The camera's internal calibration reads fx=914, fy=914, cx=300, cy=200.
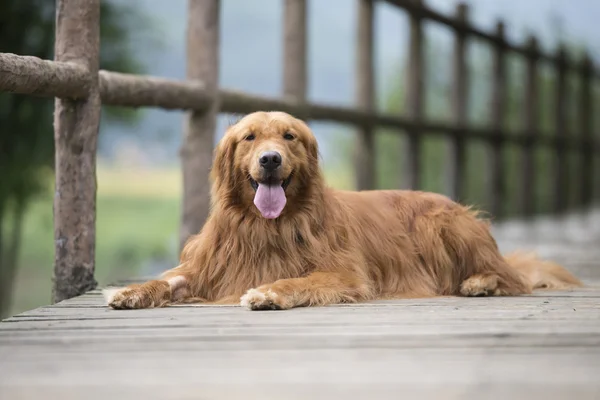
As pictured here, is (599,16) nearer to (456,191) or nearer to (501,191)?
(501,191)

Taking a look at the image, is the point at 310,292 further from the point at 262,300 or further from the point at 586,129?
the point at 586,129

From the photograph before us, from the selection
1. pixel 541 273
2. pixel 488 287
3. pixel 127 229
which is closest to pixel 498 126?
pixel 541 273

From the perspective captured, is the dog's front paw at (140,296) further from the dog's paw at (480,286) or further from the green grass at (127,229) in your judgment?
the green grass at (127,229)

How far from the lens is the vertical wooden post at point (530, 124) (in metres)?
14.3

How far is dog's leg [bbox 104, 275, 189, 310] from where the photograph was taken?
11.8ft

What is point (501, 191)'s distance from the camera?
1300cm

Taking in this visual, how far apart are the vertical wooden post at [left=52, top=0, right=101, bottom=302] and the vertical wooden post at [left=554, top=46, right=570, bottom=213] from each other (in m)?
12.9

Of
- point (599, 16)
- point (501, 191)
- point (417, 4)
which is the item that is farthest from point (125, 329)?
point (599, 16)

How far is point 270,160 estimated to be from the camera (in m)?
3.72

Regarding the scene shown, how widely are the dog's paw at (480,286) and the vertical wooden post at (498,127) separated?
8317 millimetres

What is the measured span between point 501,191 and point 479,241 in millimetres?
8770

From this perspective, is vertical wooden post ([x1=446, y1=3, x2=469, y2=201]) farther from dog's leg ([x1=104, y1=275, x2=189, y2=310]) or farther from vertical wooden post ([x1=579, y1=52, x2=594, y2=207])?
vertical wooden post ([x1=579, y1=52, x2=594, y2=207])

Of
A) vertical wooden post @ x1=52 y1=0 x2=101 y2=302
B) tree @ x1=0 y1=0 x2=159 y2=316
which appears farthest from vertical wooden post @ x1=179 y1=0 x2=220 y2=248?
tree @ x1=0 y1=0 x2=159 y2=316

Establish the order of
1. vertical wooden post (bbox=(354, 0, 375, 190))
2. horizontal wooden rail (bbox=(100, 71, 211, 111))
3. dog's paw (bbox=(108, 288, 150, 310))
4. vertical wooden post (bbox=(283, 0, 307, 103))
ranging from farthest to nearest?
vertical wooden post (bbox=(354, 0, 375, 190)) → vertical wooden post (bbox=(283, 0, 307, 103)) → horizontal wooden rail (bbox=(100, 71, 211, 111)) → dog's paw (bbox=(108, 288, 150, 310))
